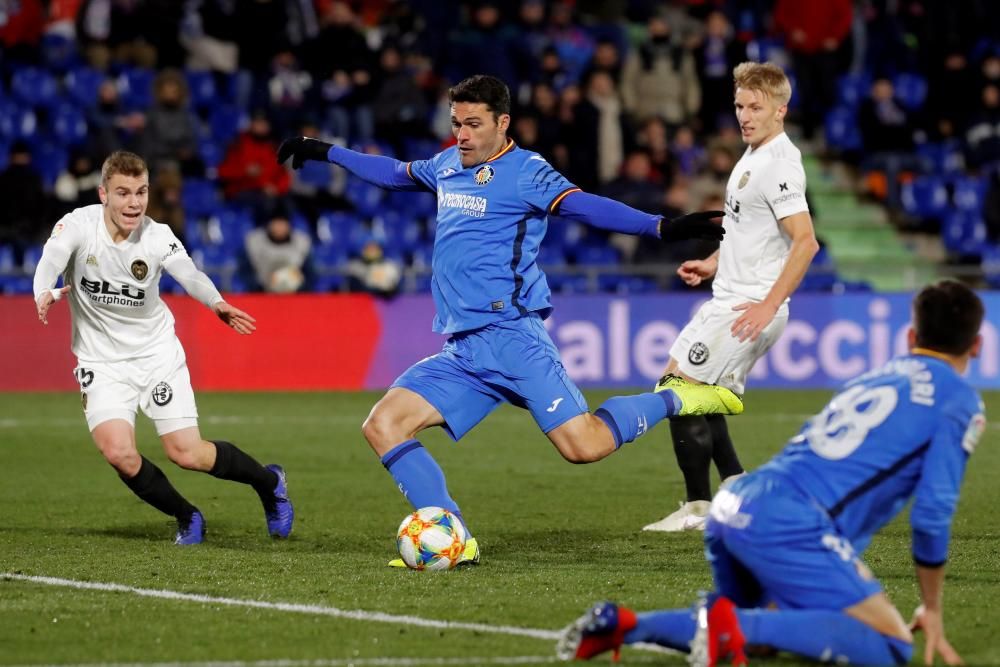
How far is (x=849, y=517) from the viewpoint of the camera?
525 cm

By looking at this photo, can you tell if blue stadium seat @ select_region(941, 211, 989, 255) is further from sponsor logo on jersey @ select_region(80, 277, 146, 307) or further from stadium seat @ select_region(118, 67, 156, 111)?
Answer: sponsor logo on jersey @ select_region(80, 277, 146, 307)

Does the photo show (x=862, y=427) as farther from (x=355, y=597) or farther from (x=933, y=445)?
(x=355, y=597)

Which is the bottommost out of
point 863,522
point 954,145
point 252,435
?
point 252,435

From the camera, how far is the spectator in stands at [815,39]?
74.8 feet

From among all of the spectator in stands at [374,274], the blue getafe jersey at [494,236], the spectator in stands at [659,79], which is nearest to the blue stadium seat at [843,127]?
the spectator in stands at [659,79]

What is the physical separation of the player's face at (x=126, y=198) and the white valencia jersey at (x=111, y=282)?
0.47 feet

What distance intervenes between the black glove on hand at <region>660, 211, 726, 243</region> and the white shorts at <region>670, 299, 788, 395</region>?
162 centimetres

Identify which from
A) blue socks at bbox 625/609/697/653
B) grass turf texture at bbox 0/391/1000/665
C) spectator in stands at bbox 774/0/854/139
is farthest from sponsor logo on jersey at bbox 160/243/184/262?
spectator in stands at bbox 774/0/854/139

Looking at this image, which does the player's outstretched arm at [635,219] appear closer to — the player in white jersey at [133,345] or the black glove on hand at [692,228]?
the black glove on hand at [692,228]

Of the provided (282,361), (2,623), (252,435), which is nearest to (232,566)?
(2,623)

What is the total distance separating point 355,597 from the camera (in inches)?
260

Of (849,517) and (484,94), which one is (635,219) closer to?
(484,94)

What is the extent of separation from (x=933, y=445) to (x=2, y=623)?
3.32 metres

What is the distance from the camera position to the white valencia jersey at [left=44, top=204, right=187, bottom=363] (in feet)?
27.5
